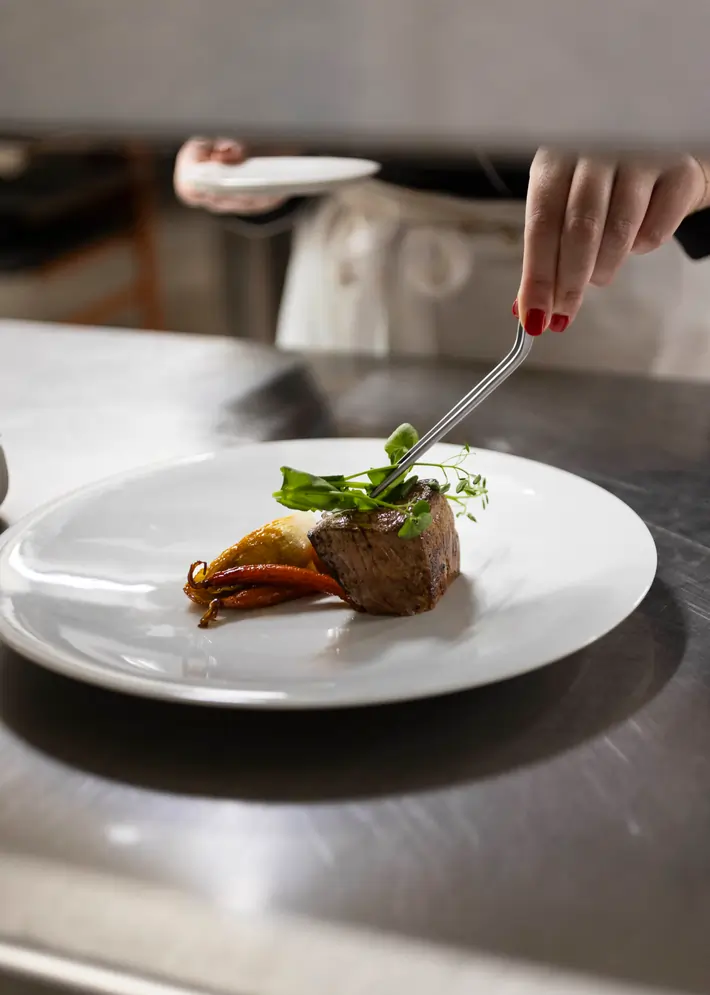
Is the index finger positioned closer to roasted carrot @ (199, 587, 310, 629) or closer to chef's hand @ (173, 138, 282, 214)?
roasted carrot @ (199, 587, 310, 629)

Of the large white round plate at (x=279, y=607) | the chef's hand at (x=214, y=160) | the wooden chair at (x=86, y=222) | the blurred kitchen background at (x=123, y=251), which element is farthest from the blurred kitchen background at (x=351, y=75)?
the wooden chair at (x=86, y=222)

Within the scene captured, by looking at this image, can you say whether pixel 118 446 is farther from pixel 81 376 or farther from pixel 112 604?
pixel 112 604

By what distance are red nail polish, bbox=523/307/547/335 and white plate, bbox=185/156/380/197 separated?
1.14ft

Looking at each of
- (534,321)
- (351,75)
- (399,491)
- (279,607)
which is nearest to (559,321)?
(534,321)

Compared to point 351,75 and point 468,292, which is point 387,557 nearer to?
point 351,75

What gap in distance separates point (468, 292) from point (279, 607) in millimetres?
903

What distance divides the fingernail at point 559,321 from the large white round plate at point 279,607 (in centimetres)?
13

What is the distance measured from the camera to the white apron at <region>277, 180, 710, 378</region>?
58.6 inches

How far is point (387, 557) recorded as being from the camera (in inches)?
27.1

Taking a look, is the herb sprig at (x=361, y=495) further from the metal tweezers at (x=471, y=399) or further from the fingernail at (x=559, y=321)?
the fingernail at (x=559, y=321)

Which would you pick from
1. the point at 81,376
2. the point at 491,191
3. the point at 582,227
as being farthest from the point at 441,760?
the point at 491,191

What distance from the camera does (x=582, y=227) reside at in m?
0.72

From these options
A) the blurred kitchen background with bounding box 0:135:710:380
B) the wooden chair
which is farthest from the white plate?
the wooden chair

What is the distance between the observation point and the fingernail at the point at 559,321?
73 centimetres
